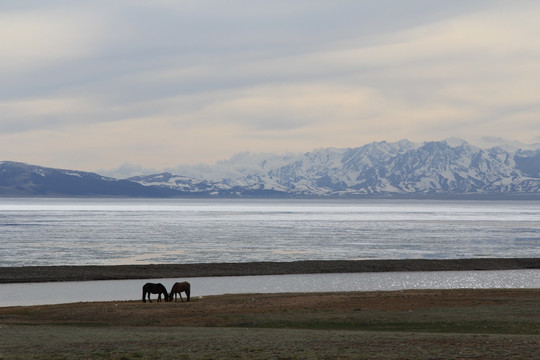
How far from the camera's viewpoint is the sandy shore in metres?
62.2

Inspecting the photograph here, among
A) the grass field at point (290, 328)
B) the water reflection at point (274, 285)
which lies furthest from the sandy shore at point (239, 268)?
the grass field at point (290, 328)

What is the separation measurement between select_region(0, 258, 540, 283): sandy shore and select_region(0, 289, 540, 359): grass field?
19.9 m

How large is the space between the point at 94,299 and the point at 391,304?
22.6 meters

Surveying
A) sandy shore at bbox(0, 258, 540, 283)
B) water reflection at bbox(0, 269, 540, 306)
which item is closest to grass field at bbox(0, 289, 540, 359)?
water reflection at bbox(0, 269, 540, 306)

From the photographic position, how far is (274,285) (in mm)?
57688

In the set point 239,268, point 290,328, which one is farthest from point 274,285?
point 290,328

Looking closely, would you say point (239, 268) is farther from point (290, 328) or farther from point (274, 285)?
point (290, 328)

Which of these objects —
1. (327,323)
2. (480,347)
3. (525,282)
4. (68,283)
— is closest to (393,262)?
(525,282)

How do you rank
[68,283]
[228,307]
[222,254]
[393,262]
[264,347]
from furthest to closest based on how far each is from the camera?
[222,254], [393,262], [68,283], [228,307], [264,347]

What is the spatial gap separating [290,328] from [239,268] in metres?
38.4

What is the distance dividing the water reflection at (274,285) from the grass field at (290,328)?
29.9ft

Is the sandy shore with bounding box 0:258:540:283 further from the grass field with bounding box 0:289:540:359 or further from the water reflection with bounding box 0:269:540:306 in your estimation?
the grass field with bounding box 0:289:540:359

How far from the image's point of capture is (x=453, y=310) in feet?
114

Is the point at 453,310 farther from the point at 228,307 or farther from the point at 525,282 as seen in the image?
the point at 525,282
